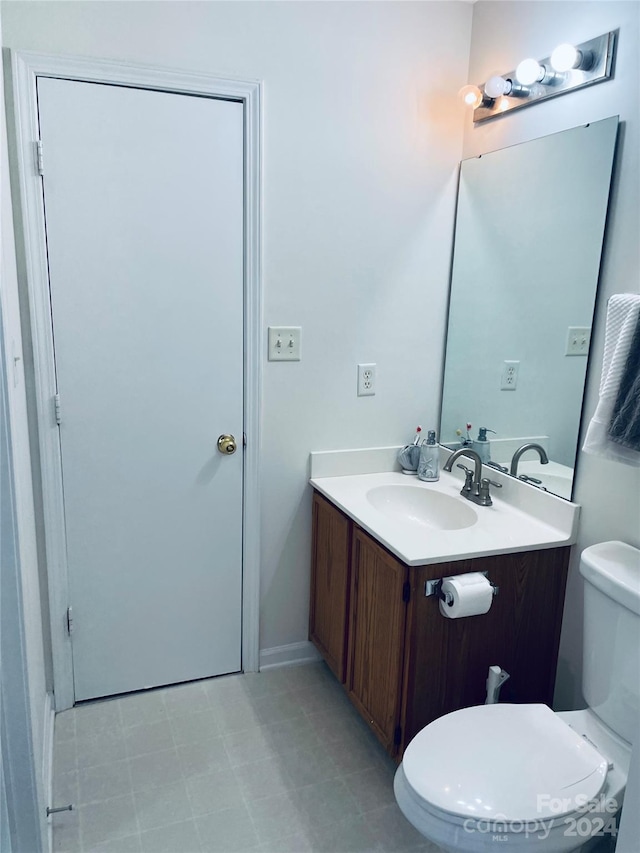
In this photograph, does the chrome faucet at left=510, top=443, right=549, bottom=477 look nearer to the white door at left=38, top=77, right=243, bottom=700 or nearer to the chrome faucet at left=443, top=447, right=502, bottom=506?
the chrome faucet at left=443, top=447, right=502, bottom=506

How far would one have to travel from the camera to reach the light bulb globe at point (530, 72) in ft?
5.89

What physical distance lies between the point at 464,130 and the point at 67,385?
→ 1641mm

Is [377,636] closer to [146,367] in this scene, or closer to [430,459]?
[430,459]

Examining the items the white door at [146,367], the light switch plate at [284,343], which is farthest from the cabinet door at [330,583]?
the light switch plate at [284,343]

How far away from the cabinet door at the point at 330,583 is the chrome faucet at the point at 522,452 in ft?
1.88

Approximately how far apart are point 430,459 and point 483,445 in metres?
0.20

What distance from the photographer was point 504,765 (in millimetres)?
1354

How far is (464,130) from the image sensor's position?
2240 millimetres

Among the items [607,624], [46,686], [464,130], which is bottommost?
[46,686]

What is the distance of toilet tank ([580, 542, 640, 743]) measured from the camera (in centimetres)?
142

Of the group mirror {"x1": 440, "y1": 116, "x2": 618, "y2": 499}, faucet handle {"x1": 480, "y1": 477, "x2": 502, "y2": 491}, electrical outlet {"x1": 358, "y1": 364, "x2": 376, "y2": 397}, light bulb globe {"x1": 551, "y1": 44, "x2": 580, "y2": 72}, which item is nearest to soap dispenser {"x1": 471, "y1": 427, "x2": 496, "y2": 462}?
mirror {"x1": 440, "y1": 116, "x2": 618, "y2": 499}

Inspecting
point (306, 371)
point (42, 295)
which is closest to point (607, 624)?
point (306, 371)

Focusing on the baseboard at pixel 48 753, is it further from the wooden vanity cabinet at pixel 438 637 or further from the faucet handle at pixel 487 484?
the faucet handle at pixel 487 484

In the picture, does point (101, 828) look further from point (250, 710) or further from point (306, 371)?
point (306, 371)
